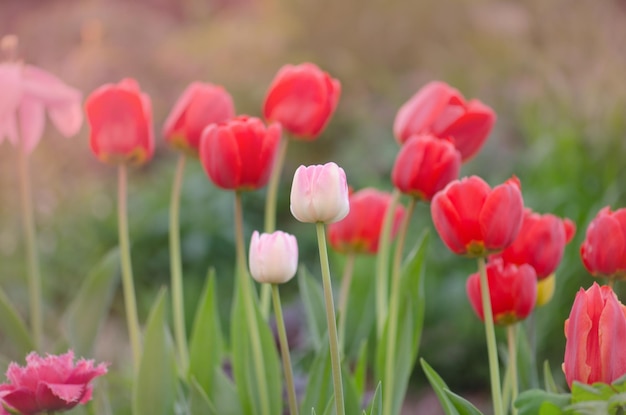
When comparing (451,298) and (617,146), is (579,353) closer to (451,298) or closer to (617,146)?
(451,298)

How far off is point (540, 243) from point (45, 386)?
409mm

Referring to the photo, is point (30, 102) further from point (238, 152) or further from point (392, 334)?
point (392, 334)

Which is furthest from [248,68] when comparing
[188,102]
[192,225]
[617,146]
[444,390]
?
[444,390]

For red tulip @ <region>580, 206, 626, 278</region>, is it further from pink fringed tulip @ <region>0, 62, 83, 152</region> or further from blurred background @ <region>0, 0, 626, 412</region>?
blurred background @ <region>0, 0, 626, 412</region>

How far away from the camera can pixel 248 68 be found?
337 cm

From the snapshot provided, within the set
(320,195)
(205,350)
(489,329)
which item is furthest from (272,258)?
(205,350)

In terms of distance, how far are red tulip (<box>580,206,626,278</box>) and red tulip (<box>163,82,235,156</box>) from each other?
0.39 m

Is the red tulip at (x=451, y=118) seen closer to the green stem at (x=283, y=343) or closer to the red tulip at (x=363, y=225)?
the red tulip at (x=363, y=225)

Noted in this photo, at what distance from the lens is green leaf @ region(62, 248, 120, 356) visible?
3.04ft

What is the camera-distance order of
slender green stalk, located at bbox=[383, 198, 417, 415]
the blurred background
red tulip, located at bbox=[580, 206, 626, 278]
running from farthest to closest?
the blurred background
slender green stalk, located at bbox=[383, 198, 417, 415]
red tulip, located at bbox=[580, 206, 626, 278]

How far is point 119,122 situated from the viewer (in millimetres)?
875

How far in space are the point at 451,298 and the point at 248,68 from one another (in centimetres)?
179

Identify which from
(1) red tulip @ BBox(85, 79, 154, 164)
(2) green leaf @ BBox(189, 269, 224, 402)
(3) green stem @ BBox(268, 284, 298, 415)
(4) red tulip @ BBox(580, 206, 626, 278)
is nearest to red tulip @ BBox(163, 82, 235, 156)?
(1) red tulip @ BBox(85, 79, 154, 164)

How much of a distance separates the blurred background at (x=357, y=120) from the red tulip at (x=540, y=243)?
0.88m
